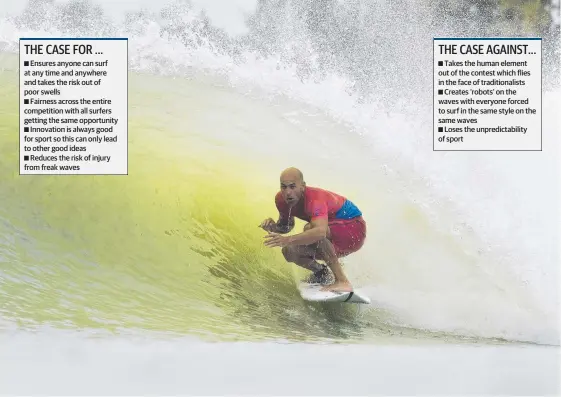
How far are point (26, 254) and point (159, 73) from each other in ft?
7.93

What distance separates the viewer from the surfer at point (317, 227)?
4.91m

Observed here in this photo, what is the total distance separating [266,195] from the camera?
21.1 ft

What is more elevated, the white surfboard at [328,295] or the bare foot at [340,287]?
the bare foot at [340,287]

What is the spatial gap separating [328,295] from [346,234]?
441 mm

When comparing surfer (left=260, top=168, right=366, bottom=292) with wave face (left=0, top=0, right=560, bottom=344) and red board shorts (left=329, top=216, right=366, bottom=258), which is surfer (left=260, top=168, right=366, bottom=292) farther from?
wave face (left=0, top=0, right=560, bottom=344)

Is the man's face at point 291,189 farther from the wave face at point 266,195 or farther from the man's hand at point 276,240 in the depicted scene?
the wave face at point 266,195

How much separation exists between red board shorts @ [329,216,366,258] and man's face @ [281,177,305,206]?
0.37 metres

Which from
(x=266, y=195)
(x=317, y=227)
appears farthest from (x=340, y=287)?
(x=266, y=195)

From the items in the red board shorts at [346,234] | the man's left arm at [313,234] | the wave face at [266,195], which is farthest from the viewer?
the wave face at [266,195]

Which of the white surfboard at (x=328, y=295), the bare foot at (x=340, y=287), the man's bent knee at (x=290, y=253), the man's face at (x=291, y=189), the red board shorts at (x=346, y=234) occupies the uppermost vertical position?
the man's face at (x=291, y=189)

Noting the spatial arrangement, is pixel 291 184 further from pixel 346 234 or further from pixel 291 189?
pixel 346 234

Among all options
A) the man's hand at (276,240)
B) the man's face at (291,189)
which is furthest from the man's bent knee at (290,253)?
the man's hand at (276,240)

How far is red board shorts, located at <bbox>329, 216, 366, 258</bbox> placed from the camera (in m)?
5.21

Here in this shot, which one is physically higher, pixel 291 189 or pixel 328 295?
pixel 291 189
